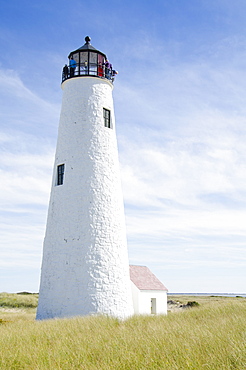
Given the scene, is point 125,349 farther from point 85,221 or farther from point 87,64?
point 87,64

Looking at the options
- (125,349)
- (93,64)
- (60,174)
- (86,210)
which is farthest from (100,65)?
(125,349)

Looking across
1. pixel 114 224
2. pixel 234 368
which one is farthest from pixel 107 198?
pixel 234 368

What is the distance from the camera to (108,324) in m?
11.9

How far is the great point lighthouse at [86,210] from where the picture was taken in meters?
14.8

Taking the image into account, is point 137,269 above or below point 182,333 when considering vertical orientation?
above

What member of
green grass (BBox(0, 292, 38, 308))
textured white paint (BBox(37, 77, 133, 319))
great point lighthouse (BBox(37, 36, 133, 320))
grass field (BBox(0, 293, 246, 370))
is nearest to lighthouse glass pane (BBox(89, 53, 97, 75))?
great point lighthouse (BBox(37, 36, 133, 320))

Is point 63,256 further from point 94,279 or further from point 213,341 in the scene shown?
point 213,341

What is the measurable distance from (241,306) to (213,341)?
8.31 meters

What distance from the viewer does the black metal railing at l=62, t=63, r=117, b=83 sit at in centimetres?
1695

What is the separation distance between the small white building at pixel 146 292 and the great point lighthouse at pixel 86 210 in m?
4.35

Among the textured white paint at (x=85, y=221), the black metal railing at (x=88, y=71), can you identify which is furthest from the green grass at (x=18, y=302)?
the black metal railing at (x=88, y=71)

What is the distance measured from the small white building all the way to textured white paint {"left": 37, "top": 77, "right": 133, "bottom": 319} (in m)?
4.32

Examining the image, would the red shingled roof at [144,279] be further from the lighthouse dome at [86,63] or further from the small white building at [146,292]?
the lighthouse dome at [86,63]

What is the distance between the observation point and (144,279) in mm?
21891
